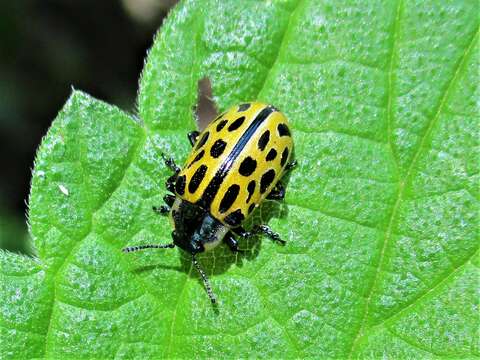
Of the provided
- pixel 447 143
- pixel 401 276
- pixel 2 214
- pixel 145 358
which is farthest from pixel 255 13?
pixel 2 214

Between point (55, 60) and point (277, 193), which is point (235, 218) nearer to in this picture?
point (277, 193)

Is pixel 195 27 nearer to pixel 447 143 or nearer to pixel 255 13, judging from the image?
pixel 255 13

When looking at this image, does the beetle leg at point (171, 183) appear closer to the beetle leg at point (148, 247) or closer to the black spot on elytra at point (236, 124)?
the beetle leg at point (148, 247)

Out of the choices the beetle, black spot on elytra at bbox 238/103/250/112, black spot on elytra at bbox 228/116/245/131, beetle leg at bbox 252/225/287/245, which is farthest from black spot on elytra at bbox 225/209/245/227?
black spot on elytra at bbox 238/103/250/112

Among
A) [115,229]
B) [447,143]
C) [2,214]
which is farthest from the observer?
[2,214]

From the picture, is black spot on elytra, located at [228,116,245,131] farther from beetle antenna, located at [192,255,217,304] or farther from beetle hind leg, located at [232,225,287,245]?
beetle antenna, located at [192,255,217,304]

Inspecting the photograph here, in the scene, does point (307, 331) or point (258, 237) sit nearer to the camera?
point (307, 331)

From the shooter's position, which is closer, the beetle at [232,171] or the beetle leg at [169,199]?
the beetle at [232,171]

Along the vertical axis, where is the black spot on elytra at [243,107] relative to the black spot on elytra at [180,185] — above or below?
above

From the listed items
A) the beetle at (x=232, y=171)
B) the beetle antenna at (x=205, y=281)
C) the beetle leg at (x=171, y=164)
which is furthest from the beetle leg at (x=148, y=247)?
the beetle leg at (x=171, y=164)
